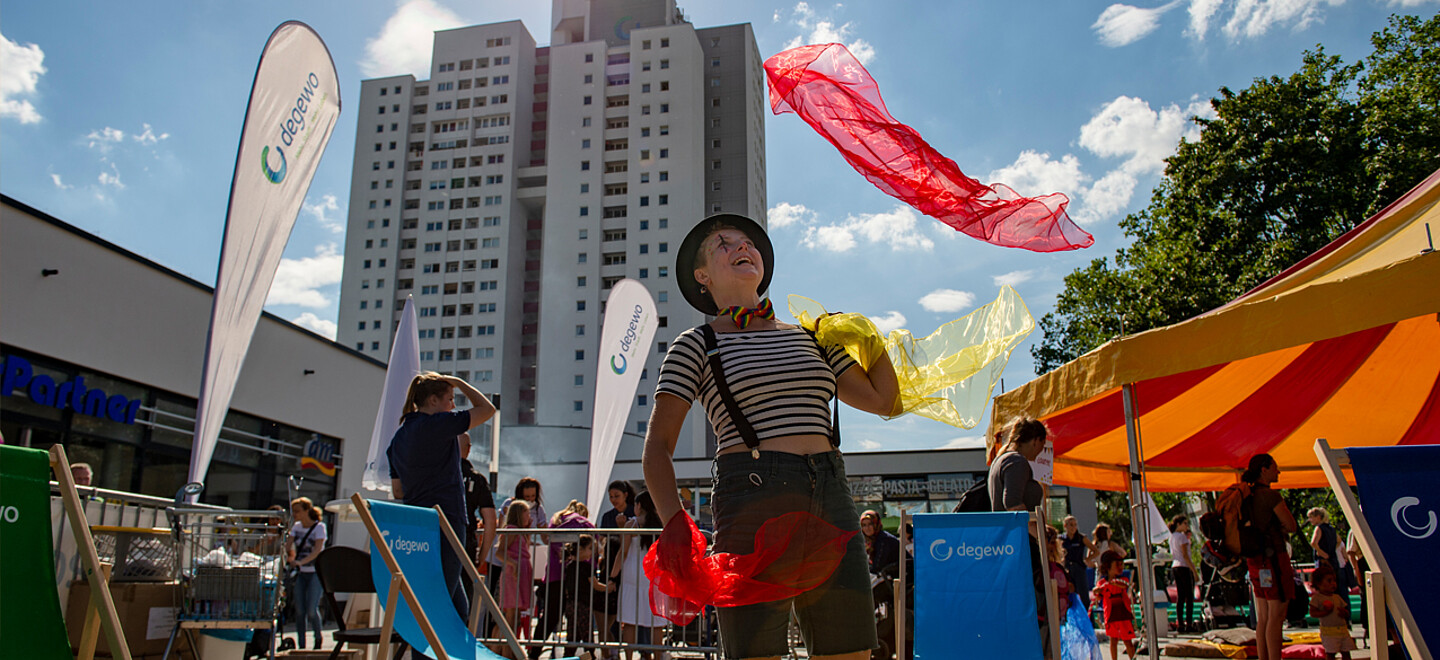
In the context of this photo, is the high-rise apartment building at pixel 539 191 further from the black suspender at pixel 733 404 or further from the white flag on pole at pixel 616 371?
the black suspender at pixel 733 404

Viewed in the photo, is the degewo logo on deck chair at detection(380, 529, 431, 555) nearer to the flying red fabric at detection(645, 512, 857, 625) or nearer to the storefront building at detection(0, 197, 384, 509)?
the flying red fabric at detection(645, 512, 857, 625)

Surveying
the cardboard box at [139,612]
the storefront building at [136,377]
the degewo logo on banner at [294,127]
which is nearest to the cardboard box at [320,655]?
the cardboard box at [139,612]

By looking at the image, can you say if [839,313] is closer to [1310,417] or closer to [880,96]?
[880,96]

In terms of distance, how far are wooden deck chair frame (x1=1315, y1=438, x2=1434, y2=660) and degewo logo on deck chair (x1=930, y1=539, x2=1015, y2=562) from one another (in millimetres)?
2226

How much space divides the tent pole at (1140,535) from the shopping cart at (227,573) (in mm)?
5139

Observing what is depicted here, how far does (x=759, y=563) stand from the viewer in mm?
1988

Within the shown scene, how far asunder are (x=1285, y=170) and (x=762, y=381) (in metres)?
24.1

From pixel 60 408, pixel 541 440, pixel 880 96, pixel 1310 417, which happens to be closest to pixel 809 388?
pixel 880 96

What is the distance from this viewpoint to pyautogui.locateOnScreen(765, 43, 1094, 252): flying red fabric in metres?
3.36

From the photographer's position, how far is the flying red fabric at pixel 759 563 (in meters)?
1.98

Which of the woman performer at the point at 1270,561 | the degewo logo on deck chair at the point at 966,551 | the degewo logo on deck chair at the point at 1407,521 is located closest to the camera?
the degewo logo on deck chair at the point at 1407,521

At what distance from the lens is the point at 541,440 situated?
43312mm

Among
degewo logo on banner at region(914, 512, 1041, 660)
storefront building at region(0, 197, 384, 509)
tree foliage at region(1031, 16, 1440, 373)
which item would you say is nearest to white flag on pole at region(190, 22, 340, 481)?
degewo logo on banner at region(914, 512, 1041, 660)

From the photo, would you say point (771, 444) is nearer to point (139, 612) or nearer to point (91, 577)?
point (91, 577)
